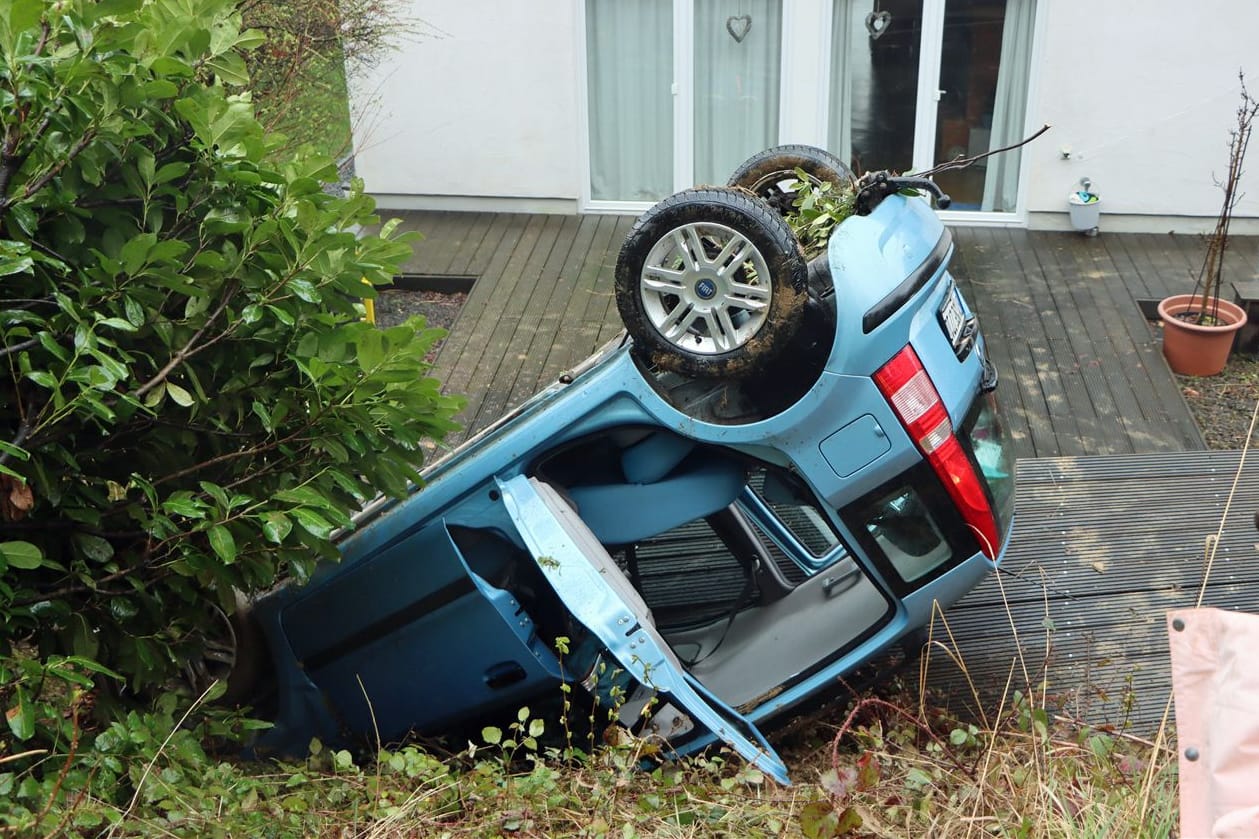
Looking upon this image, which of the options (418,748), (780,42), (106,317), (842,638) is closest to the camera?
(106,317)

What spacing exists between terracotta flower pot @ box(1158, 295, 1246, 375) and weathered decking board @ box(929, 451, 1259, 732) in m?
1.43

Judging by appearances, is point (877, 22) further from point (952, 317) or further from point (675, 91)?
point (952, 317)

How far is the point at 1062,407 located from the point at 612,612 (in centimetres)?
440

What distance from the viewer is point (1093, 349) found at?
7.79 metres

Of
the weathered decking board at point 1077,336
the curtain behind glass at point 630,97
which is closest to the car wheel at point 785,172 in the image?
the weathered decking board at point 1077,336

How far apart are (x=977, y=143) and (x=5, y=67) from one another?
817cm

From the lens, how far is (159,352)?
338cm

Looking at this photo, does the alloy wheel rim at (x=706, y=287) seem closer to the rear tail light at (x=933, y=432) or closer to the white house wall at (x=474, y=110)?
the rear tail light at (x=933, y=432)

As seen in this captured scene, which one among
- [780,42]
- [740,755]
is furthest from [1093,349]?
[740,755]

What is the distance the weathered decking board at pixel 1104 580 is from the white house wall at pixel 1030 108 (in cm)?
357

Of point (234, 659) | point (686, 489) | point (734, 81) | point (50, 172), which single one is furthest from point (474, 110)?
point (50, 172)

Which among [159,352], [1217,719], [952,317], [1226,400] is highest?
[159,352]

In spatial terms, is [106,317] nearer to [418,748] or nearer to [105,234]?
[105,234]

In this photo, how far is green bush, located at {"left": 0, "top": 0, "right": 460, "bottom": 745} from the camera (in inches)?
118
